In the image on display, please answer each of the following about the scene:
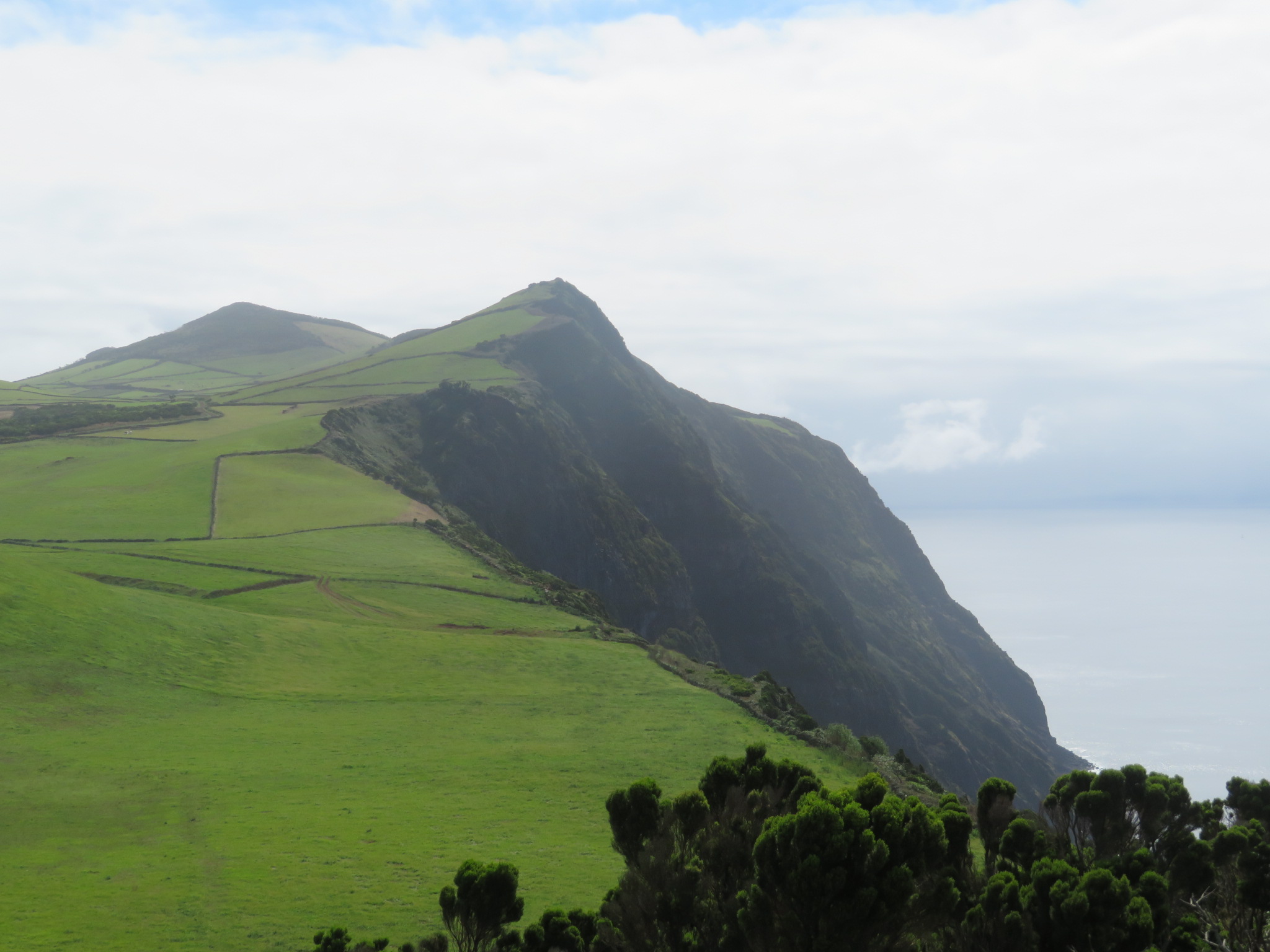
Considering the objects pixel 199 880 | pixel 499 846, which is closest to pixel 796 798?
pixel 499 846

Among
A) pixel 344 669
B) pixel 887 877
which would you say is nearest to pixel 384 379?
pixel 344 669

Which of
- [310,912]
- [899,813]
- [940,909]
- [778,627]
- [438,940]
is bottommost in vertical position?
[778,627]

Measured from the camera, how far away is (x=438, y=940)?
76.0ft

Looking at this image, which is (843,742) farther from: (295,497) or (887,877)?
(295,497)

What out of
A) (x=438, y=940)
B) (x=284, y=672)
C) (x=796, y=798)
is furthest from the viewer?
(x=284, y=672)

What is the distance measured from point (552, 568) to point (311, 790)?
304 ft

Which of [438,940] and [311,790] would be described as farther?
[311,790]

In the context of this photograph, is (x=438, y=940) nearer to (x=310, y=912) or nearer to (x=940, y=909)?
(x=310, y=912)

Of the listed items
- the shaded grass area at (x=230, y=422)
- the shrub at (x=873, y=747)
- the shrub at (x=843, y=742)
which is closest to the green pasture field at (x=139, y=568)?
the shrub at (x=843, y=742)

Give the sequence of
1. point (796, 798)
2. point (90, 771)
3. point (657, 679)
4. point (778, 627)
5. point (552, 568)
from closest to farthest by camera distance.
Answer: point (796, 798) < point (90, 771) < point (657, 679) < point (552, 568) < point (778, 627)

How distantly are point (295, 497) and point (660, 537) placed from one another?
6931 centimetres

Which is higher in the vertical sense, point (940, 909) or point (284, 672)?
point (940, 909)

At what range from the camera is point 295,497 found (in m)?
93.1

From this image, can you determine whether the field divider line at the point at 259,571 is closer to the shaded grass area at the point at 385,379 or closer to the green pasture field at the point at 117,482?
the green pasture field at the point at 117,482
